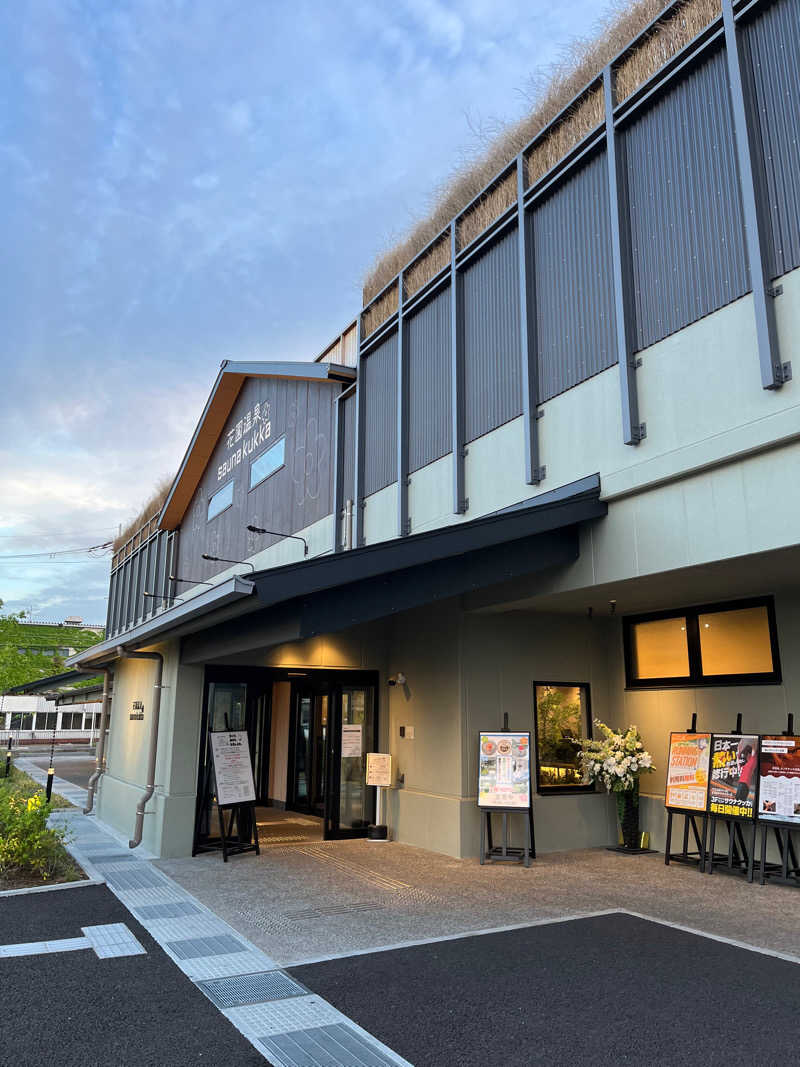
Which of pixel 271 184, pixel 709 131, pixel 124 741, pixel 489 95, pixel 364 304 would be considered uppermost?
pixel 271 184

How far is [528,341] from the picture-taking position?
26.6 feet

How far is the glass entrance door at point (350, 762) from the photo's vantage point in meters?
10.6

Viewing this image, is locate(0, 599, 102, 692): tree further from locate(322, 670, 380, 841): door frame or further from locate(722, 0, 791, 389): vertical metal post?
locate(722, 0, 791, 389): vertical metal post

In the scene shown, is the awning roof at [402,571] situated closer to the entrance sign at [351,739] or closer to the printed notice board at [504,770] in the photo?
the printed notice board at [504,770]

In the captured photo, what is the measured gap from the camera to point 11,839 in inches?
299

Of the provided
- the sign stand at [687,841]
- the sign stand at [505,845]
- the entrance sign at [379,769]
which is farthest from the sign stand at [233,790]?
the sign stand at [687,841]

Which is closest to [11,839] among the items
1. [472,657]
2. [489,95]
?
[472,657]

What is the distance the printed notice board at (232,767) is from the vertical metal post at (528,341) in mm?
5185

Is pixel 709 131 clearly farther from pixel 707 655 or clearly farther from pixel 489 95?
pixel 707 655

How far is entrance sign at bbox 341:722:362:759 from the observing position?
10.9 meters

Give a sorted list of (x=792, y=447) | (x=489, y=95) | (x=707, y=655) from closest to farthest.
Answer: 1. (x=792, y=447)
2. (x=707, y=655)
3. (x=489, y=95)

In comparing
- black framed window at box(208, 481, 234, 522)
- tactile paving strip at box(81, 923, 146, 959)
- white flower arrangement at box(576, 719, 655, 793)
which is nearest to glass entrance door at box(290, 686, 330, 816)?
white flower arrangement at box(576, 719, 655, 793)

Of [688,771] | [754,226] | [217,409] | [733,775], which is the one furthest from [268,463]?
[754,226]

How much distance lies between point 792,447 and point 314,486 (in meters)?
9.22
